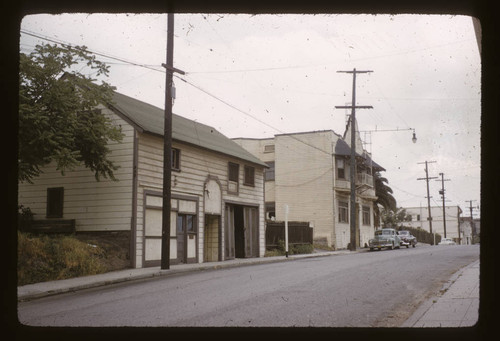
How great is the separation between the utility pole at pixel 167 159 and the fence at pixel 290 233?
1305 centimetres

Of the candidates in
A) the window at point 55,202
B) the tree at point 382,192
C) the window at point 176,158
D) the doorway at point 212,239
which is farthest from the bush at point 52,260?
the tree at point 382,192

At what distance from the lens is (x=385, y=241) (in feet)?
131

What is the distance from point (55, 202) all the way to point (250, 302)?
1354 cm

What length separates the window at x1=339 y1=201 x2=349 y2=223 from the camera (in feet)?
140

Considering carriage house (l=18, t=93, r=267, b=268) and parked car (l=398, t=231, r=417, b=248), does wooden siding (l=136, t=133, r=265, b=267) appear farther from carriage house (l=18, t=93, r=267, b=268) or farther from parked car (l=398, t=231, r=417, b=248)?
parked car (l=398, t=231, r=417, b=248)

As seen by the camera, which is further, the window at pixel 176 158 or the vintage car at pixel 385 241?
the vintage car at pixel 385 241

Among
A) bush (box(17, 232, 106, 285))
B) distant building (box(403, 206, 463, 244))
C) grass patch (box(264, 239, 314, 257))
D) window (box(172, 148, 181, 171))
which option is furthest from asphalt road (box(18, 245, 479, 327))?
distant building (box(403, 206, 463, 244))

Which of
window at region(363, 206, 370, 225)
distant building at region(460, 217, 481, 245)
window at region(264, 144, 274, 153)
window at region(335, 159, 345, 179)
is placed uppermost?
window at region(264, 144, 274, 153)

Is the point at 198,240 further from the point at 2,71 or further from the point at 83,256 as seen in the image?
the point at 2,71

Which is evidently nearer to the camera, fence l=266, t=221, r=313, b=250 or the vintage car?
fence l=266, t=221, r=313, b=250

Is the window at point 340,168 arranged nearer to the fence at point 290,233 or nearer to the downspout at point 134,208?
the fence at point 290,233

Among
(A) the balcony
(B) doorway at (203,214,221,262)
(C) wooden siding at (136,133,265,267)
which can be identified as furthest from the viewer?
(A) the balcony

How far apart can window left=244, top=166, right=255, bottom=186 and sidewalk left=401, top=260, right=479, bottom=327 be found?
57.1ft

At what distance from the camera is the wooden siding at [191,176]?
1989 cm
